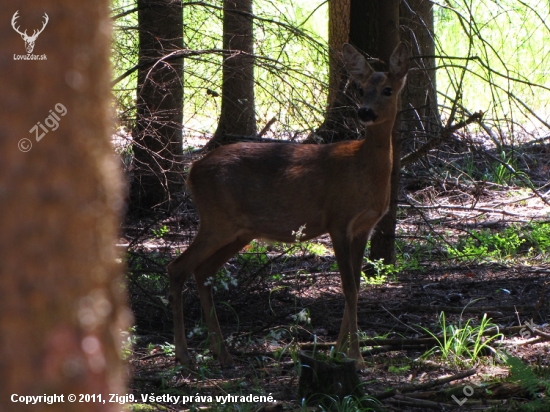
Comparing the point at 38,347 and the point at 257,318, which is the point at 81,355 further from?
the point at 257,318

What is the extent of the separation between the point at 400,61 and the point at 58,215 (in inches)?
204

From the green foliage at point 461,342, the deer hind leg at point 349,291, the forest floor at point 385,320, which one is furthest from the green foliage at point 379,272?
the green foliage at point 461,342

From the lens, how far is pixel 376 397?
453 cm

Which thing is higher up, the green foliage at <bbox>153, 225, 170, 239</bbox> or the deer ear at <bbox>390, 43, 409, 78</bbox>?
the deer ear at <bbox>390, 43, 409, 78</bbox>

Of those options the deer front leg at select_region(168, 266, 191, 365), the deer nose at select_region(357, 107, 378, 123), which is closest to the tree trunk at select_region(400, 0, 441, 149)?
the deer nose at select_region(357, 107, 378, 123)

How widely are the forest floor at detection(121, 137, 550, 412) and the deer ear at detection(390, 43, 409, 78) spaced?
1.53 m

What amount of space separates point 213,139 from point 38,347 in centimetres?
660

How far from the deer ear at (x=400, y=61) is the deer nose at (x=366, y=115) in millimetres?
482

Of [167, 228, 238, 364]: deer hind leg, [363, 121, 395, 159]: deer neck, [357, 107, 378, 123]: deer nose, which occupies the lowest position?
[167, 228, 238, 364]: deer hind leg

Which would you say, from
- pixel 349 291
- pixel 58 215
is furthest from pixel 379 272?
pixel 58 215

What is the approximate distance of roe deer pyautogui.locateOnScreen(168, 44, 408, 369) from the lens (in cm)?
620

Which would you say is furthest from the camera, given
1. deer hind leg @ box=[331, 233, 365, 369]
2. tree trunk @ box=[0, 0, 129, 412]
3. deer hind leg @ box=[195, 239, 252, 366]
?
deer hind leg @ box=[195, 239, 252, 366]

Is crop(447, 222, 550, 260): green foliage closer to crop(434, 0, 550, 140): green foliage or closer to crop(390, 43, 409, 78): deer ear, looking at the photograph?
crop(434, 0, 550, 140): green foliage

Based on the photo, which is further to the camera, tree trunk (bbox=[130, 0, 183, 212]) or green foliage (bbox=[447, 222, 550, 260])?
green foliage (bbox=[447, 222, 550, 260])
